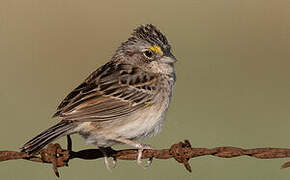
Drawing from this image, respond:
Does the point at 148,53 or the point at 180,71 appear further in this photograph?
the point at 180,71

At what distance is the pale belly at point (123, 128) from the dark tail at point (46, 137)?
0.79 feet

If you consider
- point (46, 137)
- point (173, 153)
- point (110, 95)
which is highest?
point (110, 95)

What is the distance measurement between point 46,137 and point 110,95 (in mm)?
1204

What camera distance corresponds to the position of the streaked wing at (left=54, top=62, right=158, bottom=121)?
7.38 m

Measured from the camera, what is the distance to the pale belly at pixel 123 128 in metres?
7.49

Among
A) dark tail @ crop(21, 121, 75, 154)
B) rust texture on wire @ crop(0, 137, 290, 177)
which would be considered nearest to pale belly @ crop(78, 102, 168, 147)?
dark tail @ crop(21, 121, 75, 154)

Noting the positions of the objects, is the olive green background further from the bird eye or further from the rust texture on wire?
the rust texture on wire

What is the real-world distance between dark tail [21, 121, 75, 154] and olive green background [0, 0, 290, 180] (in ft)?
10.5

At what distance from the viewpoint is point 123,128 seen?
758cm

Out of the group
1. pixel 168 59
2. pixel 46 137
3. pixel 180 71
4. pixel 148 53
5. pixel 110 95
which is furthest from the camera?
pixel 180 71

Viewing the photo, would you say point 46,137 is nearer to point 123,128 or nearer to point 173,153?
point 123,128

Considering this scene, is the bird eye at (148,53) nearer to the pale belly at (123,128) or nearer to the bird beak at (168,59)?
the bird beak at (168,59)

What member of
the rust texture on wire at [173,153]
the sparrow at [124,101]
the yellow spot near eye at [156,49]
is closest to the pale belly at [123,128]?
the sparrow at [124,101]

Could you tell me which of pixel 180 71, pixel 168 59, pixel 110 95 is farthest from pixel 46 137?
pixel 180 71
